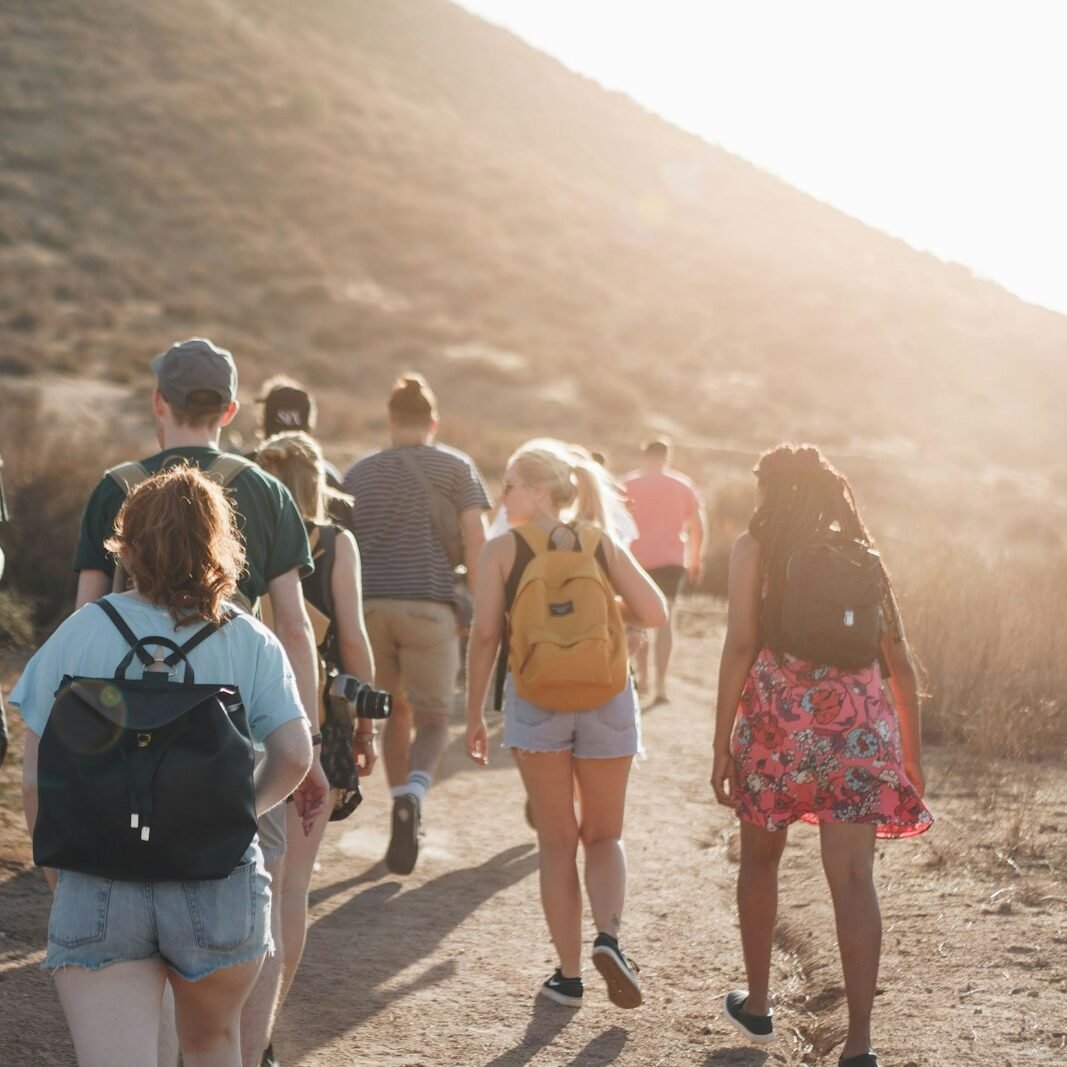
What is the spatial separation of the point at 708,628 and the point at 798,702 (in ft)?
37.4

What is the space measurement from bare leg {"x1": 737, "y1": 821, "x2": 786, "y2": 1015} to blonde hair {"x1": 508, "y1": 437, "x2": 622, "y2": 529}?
3.93 ft

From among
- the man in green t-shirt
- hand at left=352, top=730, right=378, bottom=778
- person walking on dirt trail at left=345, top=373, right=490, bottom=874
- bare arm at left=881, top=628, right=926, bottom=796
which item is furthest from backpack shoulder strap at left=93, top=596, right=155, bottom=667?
person walking on dirt trail at left=345, top=373, right=490, bottom=874

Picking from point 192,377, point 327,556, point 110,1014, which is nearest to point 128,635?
point 110,1014

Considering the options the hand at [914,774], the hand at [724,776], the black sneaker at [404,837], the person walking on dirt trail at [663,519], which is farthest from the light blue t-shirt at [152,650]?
the person walking on dirt trail at [663,519]

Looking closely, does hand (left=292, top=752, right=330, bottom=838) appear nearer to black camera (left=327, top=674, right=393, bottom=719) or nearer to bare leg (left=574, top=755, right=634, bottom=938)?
black camera (left=327, top=674, right=393, bottom=719)

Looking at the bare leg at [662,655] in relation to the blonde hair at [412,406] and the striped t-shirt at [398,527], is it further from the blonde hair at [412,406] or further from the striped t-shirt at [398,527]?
the blonde hair at [412,406]

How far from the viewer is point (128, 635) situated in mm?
2809

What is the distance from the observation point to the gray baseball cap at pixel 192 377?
3703 mm

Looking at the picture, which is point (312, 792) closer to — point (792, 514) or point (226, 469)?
point (226, 469)

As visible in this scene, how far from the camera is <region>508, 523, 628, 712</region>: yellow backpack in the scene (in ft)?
15.5

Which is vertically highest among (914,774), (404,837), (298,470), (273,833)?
(298,470)

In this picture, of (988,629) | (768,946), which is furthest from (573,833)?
(988,629)

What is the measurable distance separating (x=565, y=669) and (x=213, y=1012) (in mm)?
2028

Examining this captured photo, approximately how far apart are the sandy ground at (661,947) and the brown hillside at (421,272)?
66.3ft
